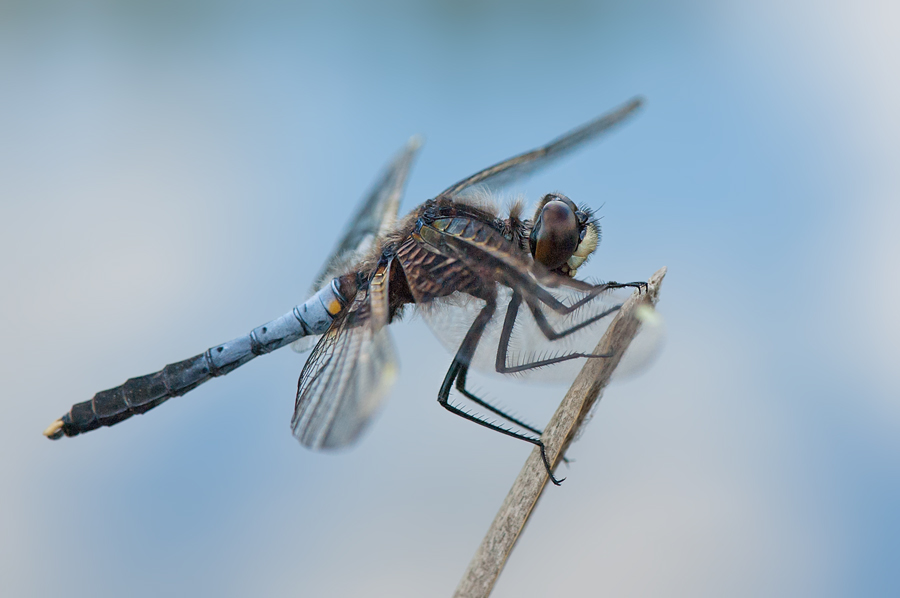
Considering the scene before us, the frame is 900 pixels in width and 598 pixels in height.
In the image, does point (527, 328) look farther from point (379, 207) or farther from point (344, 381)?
point (379, 207)

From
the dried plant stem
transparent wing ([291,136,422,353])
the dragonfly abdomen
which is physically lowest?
the dried plant stem

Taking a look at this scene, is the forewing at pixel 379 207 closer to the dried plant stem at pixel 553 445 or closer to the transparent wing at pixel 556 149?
the transparent wing at pixel 556 149

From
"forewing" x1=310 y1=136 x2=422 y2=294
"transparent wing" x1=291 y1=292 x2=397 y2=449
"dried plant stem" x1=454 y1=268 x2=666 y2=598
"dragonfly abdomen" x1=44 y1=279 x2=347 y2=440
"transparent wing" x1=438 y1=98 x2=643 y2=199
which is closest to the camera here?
"dried plant stem" x1=454 y1=268 x2=666 y2=598

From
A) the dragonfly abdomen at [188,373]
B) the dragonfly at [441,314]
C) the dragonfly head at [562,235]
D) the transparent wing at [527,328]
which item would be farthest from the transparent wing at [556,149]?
the dragonfly abdomen at [188,373]

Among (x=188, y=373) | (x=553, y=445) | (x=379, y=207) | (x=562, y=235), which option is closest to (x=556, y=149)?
(x=562, y=235)

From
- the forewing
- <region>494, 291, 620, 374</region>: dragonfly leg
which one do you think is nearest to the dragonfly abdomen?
the forewing

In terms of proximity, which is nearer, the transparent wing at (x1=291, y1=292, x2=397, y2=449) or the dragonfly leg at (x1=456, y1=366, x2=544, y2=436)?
the transparent wing at (x1=291, y1=292, x2=397, y2=449)

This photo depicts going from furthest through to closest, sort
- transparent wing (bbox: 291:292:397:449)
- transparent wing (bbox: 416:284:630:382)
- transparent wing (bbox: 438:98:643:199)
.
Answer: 1. transparent wing (bbox: 438:98:643:199)
2. transparent wing (bbox: 416:284:630:382)
3. transparent wing (bbox: 291:292:397:449)

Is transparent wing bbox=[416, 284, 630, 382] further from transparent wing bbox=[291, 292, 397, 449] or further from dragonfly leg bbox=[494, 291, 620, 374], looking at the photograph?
transparent wing bbox=[291, 292, 397, 449]
